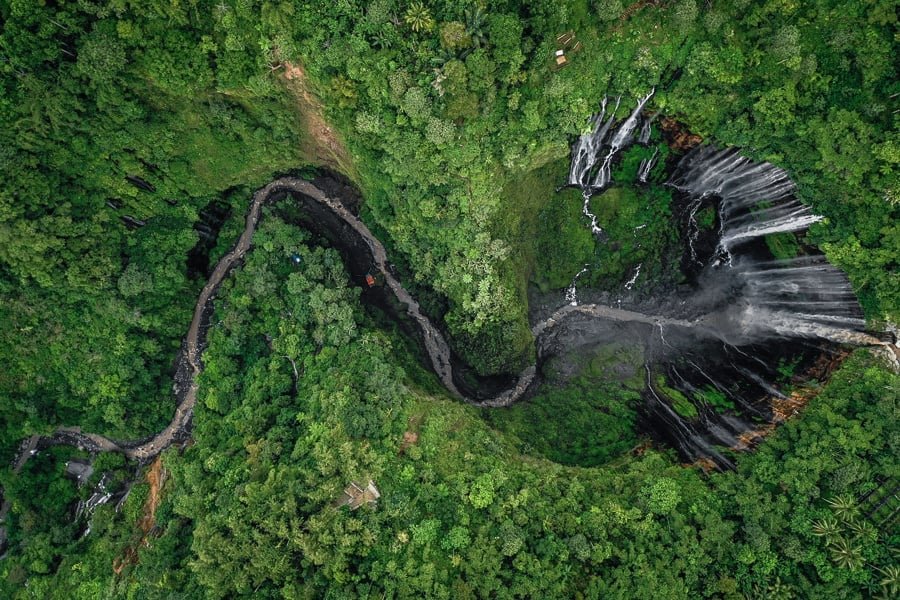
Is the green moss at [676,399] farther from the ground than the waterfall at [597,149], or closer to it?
closer to it

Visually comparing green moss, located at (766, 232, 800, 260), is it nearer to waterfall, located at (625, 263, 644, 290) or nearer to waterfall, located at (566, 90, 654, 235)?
waterfall, located at (625, 263, 644, 290)

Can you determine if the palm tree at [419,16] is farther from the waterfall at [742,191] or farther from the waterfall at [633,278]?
the waterfall at [633,278]

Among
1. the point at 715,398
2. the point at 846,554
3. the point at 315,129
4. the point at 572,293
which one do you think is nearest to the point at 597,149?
the point at 572,293

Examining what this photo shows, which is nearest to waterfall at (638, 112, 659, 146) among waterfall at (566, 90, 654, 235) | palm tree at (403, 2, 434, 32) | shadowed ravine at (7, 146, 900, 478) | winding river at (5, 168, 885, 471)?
waterfall at (566, 90, 654, 235)

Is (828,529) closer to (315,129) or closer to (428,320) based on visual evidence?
(428,320)

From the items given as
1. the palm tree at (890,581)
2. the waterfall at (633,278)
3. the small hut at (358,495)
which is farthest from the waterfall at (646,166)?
the small hut at (358,495)
